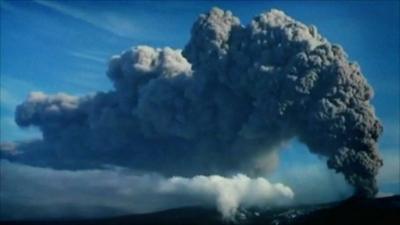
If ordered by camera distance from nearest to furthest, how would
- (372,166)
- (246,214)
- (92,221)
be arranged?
(372,166) < (246,214) < (92,221)

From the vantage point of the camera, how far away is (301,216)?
365ft

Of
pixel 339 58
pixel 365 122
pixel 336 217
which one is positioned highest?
pixel 339 58

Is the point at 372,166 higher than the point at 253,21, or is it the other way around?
the point at 253,21

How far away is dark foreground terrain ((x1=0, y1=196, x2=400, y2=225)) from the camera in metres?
86.7

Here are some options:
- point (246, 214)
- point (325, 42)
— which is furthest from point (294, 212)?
point (325, 42)

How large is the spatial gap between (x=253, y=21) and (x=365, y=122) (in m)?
19.0

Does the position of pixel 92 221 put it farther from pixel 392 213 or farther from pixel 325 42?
pixel 325 42

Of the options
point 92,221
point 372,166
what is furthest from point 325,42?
point 92,221

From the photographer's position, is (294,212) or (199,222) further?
(199,222)

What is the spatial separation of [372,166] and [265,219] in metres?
77.9

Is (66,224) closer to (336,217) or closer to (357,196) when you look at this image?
(336,217)

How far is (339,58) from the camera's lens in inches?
2275

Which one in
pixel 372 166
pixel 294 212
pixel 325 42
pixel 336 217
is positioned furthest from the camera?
pixel 294 212

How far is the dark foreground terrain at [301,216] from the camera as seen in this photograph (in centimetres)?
8669
